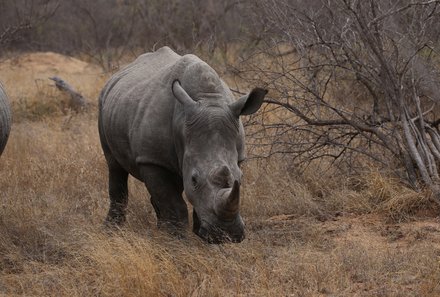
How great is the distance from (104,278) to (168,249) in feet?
1.88

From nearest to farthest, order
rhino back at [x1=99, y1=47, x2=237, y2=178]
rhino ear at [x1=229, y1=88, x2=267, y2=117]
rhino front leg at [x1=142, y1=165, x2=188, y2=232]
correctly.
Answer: rhino ear at [x1=229, y1=88, x2=267, y2=117], rhino back at [x1=99, y1=47, x2=237, y2=178], rhino front leg at [x1=142, y1=165, x2=188, y2=232]

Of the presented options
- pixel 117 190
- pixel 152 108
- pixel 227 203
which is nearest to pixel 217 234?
pixel 227 203

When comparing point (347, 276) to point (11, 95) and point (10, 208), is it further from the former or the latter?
point (11, 95)

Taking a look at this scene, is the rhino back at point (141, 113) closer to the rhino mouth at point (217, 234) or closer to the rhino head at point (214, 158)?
the rhino head at point (214, 158)

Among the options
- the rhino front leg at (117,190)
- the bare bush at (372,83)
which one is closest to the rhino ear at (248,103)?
the bare bush at (372,83)

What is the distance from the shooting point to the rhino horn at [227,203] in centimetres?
473

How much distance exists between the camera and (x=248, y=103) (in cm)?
541

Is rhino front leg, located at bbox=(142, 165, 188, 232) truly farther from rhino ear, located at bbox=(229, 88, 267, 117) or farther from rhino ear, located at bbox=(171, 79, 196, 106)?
rhino ear, located at bbox=(229, 88, 267, 117)

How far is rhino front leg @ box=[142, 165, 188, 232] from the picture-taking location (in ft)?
19.1

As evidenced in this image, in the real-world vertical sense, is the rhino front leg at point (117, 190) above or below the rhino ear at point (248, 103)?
below

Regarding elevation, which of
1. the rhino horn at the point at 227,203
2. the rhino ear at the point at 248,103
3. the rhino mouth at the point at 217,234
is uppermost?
the rhino ear at the point at 248,103

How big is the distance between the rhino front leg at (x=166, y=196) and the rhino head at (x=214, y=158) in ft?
1.33

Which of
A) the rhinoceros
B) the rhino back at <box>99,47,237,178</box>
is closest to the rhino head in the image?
the rhinoceros

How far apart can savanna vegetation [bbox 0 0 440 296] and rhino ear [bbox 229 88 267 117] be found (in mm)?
939
